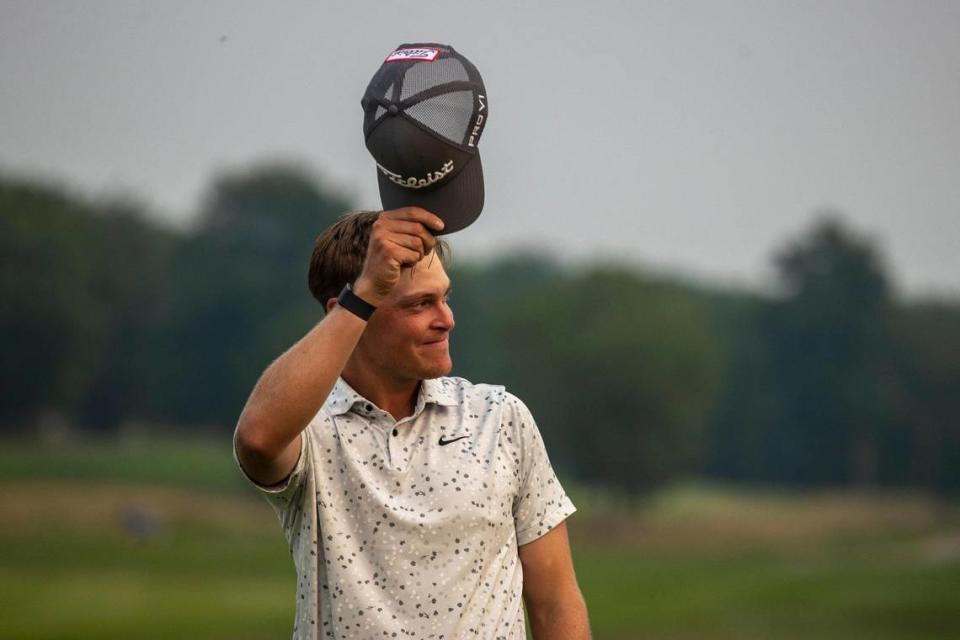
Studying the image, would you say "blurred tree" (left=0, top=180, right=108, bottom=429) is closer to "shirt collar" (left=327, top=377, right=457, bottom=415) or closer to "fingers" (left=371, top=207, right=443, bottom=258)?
"shirt collar" (left=327, top=377, right=457, bottom=415)

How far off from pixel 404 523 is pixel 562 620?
0.68 meters

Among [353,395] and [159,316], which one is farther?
[159,316]

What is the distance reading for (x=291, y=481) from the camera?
4395mm

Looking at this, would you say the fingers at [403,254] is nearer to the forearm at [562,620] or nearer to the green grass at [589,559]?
the forearm at [562,620]

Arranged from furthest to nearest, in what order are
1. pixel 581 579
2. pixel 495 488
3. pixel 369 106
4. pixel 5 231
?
pixel 5 231 < pixel 581 579 < pixel 495 488 < pixel 369 106

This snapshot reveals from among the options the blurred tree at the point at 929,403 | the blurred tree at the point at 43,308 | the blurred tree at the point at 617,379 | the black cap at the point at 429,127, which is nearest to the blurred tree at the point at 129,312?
the blurred tree at the point at 43,308

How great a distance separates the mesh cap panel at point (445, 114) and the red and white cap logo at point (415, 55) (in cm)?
12

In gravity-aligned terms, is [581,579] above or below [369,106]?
below

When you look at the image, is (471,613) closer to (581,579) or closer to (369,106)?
(369,106)

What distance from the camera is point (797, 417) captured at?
294 ft

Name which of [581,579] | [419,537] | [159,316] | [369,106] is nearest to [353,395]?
[419,537]

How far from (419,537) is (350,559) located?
213mm

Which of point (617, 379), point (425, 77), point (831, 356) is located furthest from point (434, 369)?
point (831, 356)

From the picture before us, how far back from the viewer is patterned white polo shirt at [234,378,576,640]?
440cm
